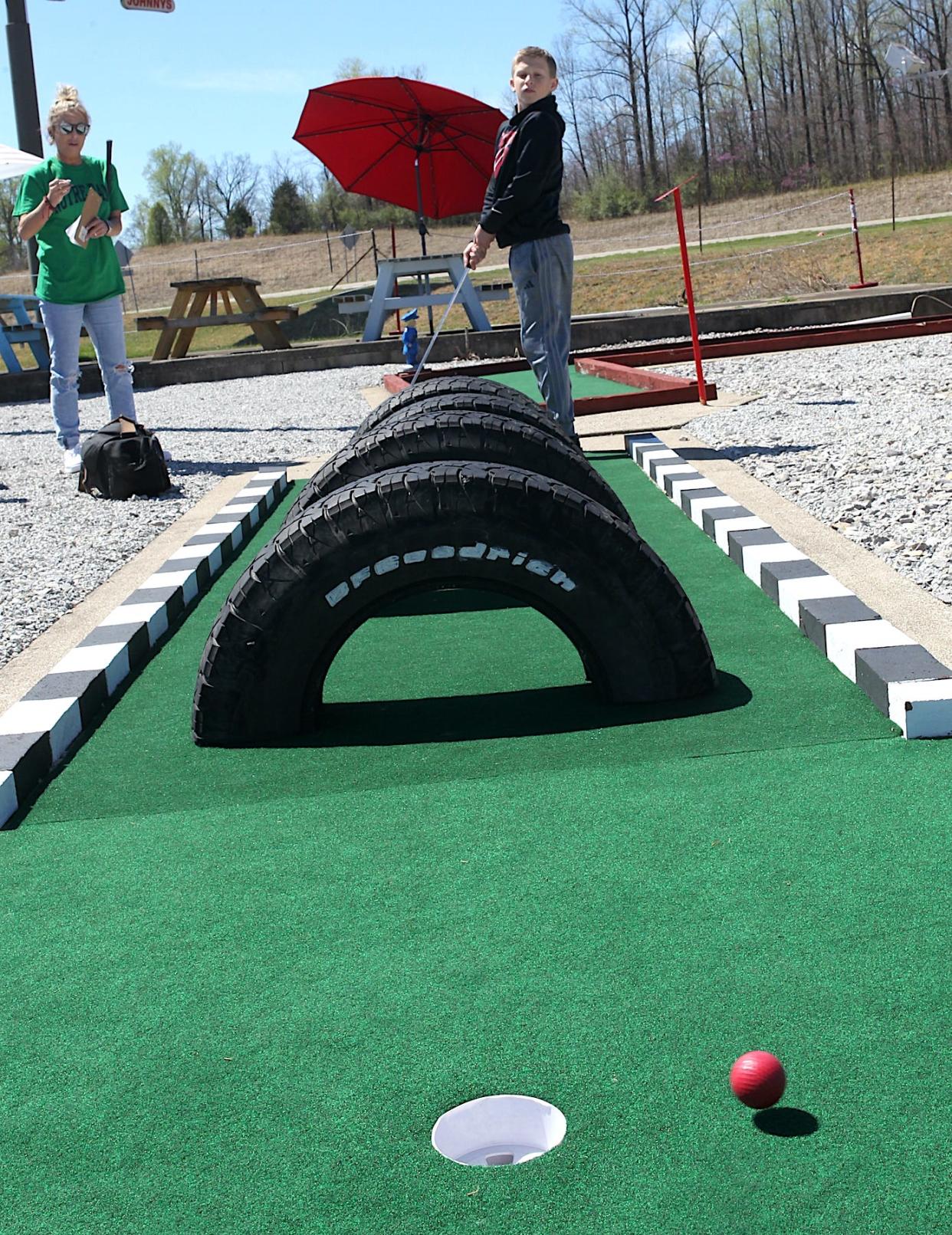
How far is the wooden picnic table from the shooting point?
24000 millimetres

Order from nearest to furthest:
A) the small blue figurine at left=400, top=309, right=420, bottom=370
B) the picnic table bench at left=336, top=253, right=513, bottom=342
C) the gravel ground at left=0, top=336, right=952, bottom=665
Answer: the gravel ground at left=0, top=336, right=952, bottom=665
the small blue figurine at left=400, top=309, right=420, bottom=370
the picnic table bench at left=336, top=253, right=513, bottom=342

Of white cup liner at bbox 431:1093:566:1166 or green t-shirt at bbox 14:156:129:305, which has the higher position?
green t-shirt at bbox 14:156:129:305

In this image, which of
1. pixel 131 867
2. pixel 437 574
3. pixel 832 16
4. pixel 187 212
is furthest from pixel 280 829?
pixel 187 212

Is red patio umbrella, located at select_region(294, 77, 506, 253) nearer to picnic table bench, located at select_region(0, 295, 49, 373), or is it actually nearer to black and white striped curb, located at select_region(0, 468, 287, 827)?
picnic table bench, located at select_region(0, 295, 49, 373)

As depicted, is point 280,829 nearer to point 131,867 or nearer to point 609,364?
point 131,867

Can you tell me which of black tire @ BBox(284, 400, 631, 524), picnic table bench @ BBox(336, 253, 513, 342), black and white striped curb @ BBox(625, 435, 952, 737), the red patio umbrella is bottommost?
black and white striped curb @ BBox(625, 435, 952, 737)

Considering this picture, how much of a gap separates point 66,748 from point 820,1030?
2.50 meters

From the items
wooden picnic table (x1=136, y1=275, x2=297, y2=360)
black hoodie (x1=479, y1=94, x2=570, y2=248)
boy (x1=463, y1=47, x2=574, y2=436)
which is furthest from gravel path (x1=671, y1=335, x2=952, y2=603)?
wooden picnic table (x1=136, y1=275, x2=297, y2=360)

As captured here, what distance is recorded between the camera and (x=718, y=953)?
2.47 m

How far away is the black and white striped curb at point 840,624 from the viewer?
3.51 metres

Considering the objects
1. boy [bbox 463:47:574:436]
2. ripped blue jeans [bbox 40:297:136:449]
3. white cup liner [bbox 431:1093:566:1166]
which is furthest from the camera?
ripped blue jeans [bbox 40:297:136:449]

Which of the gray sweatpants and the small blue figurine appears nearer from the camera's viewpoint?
the gray sweatpants

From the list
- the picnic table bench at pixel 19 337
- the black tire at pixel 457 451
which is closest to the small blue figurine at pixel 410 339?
the picnic table bench at pixel 19 337

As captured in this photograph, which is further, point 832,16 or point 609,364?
point 832,16
